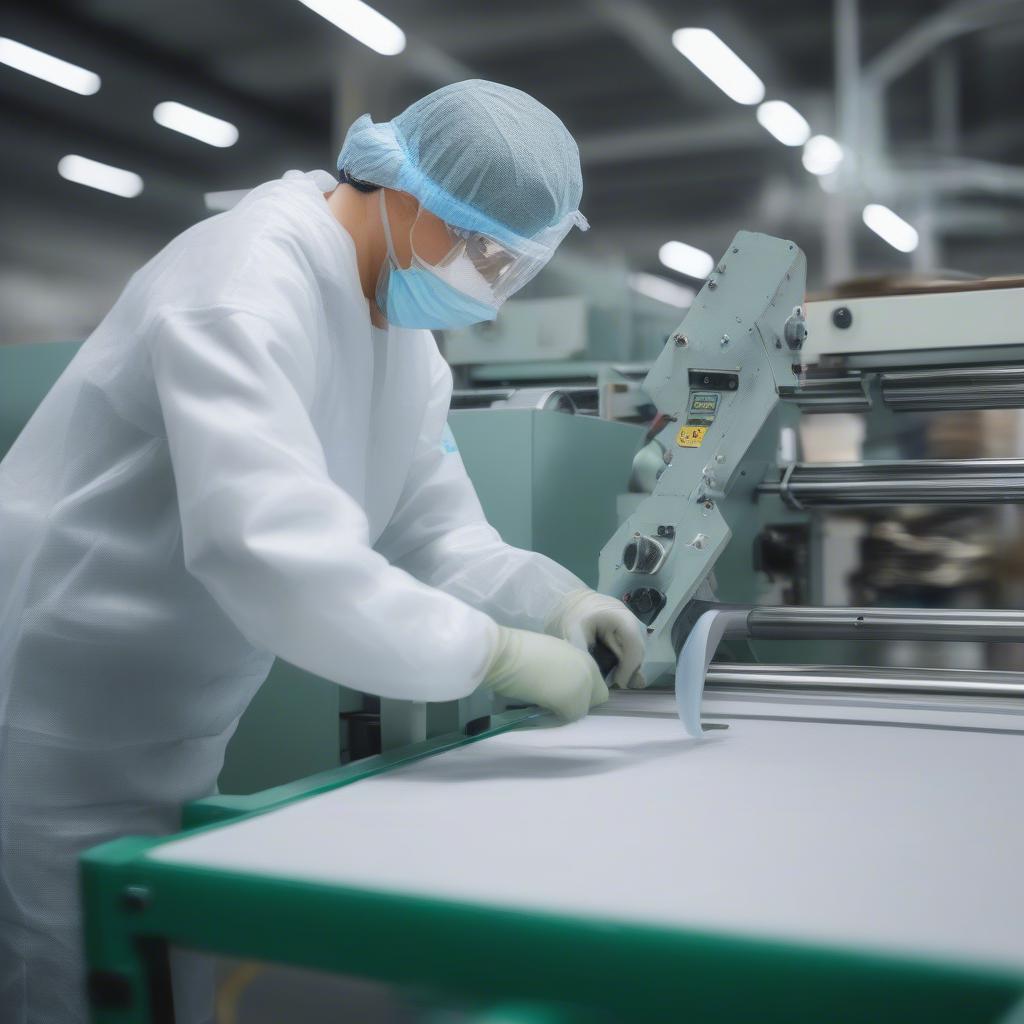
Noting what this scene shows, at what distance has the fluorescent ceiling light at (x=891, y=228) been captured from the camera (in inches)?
183

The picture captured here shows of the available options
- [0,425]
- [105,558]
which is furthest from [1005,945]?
[0,425]

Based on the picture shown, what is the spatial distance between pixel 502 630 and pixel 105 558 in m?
0.40

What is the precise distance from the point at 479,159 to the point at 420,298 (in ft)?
0.56

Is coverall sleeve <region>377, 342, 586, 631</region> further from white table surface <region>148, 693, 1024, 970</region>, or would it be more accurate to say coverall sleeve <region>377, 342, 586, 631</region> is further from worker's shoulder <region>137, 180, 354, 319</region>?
worker's shoulder <region>137, 180, 354, 319</region>

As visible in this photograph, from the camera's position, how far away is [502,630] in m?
1.06

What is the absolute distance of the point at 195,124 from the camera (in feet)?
17.9

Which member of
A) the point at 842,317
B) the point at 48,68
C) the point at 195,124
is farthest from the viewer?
the point at 195,124

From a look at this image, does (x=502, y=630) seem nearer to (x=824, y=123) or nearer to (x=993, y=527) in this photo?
(x=993, y=527)

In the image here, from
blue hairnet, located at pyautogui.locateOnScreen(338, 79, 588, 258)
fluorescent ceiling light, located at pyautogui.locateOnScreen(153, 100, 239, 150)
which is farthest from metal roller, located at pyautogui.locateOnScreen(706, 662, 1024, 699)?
fluorescent ceiling light, located at pyautogui.locateOnScreen(153, 100, 239, 150)

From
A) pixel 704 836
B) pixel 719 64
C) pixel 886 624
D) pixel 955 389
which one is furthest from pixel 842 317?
pixel 719 64

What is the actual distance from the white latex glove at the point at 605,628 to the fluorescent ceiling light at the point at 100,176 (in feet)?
15.5

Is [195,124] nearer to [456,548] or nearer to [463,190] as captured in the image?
[456,548]

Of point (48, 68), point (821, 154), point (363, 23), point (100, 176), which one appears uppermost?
point (363, 23)

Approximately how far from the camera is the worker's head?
1.12 meters
